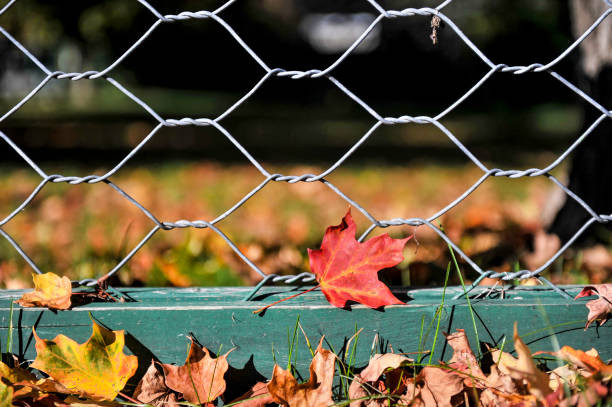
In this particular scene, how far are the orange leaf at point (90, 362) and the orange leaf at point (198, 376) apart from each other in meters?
0.08

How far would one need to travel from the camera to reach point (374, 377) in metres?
1.26

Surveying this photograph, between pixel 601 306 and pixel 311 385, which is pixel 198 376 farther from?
pixel 601 306

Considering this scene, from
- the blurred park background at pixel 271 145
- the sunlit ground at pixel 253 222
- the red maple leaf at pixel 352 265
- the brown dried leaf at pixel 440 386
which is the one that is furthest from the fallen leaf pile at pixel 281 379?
the blurred park background at pixel 271 145

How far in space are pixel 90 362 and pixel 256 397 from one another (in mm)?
337

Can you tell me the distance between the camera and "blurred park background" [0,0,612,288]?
8.75ft

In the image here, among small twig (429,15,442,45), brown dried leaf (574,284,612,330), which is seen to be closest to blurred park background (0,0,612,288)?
brown dried leaf (574,284,612,330)

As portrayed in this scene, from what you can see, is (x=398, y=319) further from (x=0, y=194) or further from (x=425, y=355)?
(x=0, y=194)

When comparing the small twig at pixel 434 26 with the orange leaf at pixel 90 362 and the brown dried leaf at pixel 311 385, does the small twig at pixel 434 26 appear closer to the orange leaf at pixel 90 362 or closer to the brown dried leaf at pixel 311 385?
the brown dried leaf at pixel 311 385

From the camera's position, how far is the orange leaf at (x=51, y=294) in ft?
4.22

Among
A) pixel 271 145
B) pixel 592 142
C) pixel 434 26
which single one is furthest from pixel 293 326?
pixel 271 145

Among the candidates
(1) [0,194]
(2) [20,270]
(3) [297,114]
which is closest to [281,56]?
(3) [297,114]

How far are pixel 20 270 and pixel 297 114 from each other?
13.5 meters

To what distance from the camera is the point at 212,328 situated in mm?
1302

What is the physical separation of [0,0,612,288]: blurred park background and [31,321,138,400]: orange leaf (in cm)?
54
